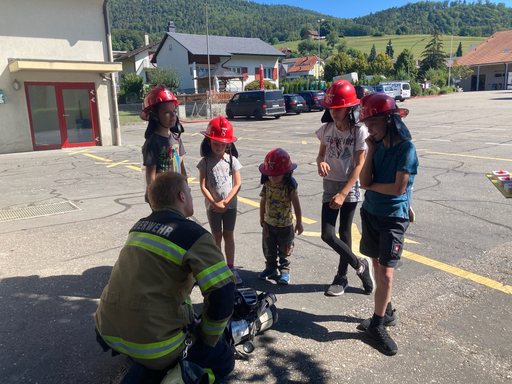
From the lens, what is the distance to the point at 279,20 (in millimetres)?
175625

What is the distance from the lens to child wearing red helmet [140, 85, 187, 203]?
11.7 feet

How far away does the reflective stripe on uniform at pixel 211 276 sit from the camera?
2.04m

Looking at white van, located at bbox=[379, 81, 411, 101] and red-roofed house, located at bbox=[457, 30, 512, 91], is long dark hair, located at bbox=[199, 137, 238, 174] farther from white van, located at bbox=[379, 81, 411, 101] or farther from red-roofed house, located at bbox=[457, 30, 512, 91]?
red-roofed house, located at bbox=[457, 30, 512, 91]

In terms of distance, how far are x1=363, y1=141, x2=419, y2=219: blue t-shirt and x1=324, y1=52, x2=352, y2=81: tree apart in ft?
198

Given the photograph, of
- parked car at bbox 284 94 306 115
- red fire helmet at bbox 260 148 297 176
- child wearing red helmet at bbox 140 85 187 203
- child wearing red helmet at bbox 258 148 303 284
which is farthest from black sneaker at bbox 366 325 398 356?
parked car at bbox 284 94 306 115

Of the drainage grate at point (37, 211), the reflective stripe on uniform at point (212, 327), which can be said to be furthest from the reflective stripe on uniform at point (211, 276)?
the drainage grate at point (37, 211)

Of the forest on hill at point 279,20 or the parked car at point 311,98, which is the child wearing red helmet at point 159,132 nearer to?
the parked car at point 311,98

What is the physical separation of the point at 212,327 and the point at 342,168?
201 centimetres

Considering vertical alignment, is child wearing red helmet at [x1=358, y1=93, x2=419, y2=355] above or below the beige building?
below

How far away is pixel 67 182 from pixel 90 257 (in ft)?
16.7

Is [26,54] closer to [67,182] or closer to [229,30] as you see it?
[67,182]

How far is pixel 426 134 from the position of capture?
15.3 m

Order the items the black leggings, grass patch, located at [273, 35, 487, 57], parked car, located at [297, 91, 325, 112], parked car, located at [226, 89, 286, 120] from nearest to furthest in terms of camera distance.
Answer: the black leggings, parked car, located at [226, 89, 286, 120], parked car, located at [297, 91, 325, 112], grass patch, located at [273, 35, 487, 57]

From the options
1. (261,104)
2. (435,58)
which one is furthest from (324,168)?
(435,58)
